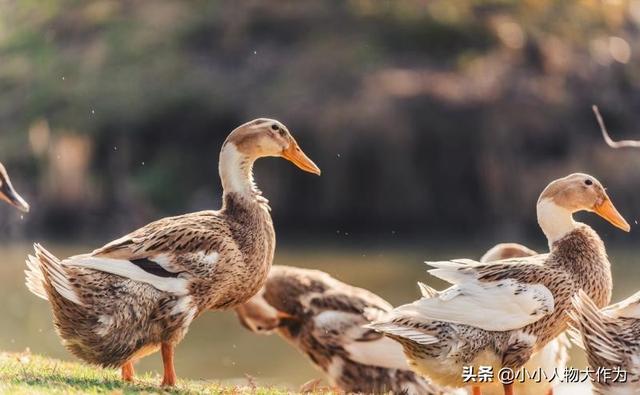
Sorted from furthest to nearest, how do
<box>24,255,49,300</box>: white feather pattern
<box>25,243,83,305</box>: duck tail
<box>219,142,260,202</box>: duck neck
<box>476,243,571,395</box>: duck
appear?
<box>476,243,571,395</box>: duck
<box>219,142,260,202</box>: duck neck
<box>24,255,49,300</box>: white feather pattern
<box>25,243,83,305</box>: duck tail

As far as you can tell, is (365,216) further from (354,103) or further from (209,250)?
(209,250)

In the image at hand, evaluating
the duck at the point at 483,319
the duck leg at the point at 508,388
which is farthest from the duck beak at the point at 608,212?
the duck leg at the point at 508,388

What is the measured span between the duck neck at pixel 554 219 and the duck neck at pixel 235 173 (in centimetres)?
229

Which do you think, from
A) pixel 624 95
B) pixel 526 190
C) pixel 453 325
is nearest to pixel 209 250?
pixel 453 325

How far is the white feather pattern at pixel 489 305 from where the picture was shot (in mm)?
7969

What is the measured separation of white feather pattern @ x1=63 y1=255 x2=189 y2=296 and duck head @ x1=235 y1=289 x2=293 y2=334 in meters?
2.84

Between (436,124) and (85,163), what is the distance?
11699mm

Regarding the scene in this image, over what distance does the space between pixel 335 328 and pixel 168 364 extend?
7.79ft

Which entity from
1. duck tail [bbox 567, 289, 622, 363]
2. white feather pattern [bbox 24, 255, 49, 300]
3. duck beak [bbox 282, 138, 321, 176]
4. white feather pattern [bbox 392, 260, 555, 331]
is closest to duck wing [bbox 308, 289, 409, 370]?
duck beak [bbox 282, 138, 321, 176]

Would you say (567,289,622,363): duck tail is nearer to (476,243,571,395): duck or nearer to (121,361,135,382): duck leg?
(476,243,571,395): duck

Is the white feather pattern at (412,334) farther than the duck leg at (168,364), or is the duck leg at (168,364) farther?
the duck leg at (168,364)

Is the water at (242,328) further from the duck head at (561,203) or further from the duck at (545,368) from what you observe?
the duck head at (561,203)

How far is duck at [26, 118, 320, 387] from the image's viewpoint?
7820 millimetres

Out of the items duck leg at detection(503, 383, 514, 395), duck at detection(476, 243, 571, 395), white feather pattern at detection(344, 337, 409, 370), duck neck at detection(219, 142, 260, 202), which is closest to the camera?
duck leg at detection(503, 383, 514, 395)
